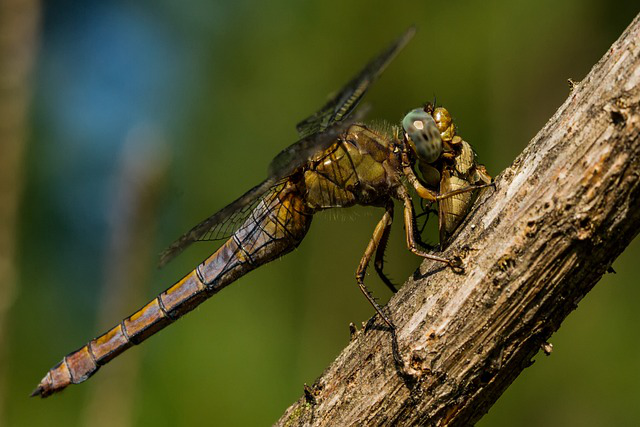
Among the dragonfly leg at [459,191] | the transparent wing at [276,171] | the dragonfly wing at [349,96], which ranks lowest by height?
the dragonfly leg at [459,191]

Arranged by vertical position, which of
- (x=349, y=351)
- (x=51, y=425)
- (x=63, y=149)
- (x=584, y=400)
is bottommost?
(x=584, y=400)

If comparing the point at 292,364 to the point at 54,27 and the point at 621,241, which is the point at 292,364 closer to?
the point at 621,241

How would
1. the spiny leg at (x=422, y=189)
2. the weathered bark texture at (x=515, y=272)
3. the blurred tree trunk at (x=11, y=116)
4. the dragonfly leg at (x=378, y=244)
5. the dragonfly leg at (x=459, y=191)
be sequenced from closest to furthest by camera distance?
the weathered bark texture at (x=515, y=272), the blurred tree trunk at (x=11, y=116), the dragonfly leg at (x=459, y=191), the spiny leg at (x=422, y=189), the dragonfly leg at (x=378, y=244)

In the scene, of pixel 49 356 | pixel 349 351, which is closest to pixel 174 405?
pixel 49 356

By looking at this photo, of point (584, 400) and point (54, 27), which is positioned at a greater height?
point (54, 27)

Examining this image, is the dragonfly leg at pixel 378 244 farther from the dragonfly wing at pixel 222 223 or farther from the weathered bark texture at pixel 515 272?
the weathered bark texture at pixel 515 272

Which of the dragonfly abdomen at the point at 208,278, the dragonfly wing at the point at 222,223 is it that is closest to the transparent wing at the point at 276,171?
the dragonfly wing at the point at 222,223

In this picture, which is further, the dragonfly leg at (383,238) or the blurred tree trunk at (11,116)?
the dragonfly leg at (383,238)
